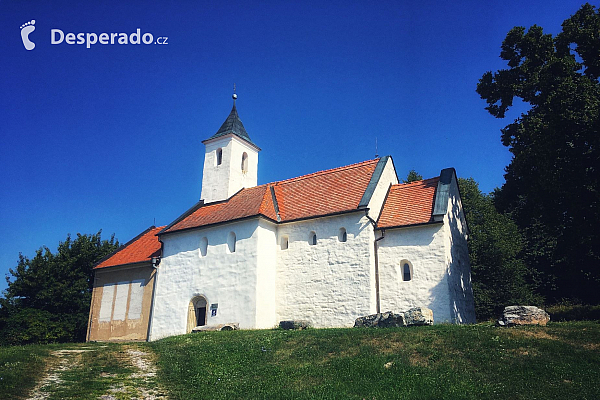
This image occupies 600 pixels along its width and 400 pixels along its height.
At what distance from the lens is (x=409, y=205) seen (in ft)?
79.5

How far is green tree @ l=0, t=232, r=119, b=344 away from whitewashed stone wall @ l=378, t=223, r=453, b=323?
23070mm

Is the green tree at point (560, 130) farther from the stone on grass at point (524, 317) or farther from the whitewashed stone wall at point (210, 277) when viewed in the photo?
the whitewashed stone wall at point (210, 277)

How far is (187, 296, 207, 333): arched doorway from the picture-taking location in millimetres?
25219

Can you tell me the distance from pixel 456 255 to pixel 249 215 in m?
11.2

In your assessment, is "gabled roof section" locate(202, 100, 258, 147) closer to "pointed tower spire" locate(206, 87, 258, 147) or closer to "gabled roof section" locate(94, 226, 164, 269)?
"pointed tower spire" locate(206, 87, 258, 147)

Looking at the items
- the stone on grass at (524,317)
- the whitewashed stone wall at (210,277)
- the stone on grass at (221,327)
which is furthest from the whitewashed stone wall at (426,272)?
→ the stone on grass at (221,327)

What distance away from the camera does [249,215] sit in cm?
2473

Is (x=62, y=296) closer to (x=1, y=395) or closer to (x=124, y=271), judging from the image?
(x=124, y=271)

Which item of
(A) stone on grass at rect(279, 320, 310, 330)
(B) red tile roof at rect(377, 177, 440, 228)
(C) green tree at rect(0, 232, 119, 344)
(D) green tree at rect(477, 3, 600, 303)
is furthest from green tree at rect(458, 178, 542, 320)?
(C) green tree at rect(0, 232, 119, 344)

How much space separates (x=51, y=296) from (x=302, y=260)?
66.4ft

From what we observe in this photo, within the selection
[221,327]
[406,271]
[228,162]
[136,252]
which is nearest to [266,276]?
[221,327]

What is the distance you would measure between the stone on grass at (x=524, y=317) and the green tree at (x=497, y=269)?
12462mm

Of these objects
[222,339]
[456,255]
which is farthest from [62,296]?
[456,255]

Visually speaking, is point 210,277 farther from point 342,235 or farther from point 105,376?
point 105,376
